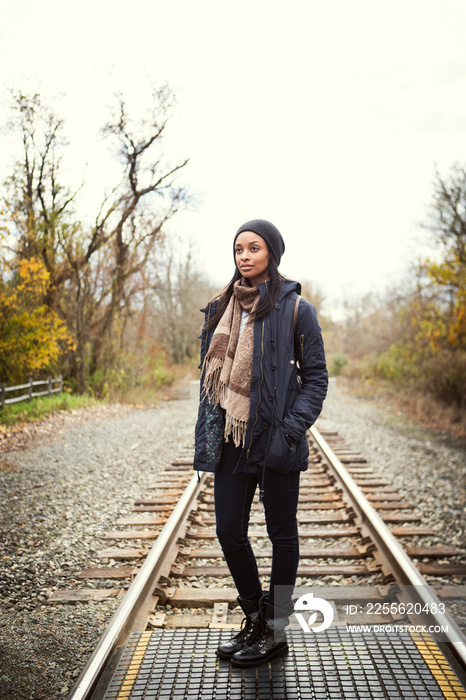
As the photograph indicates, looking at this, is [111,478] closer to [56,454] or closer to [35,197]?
[56,454]

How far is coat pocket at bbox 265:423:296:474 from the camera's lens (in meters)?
2.18

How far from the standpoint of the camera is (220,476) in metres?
2.34

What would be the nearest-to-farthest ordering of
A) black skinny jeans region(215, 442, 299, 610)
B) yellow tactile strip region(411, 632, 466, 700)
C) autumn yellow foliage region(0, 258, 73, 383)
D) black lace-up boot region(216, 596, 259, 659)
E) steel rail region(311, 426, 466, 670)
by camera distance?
1. yellow tactile strip region(411, 632, 466, 700)
2. black skinny jeans region(215, 442, 299, 610)
3. black lace-up boot region(216, 596, 259, 659)
4. steel rail region(311, 426, 466, 670)
5. autumn yellow foliage region(0, 258, 73, 383)

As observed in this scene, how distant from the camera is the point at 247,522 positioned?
235 centimetres

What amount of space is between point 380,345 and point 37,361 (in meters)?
11.5

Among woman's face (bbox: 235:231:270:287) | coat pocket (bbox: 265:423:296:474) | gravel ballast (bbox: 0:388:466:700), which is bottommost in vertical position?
gravel ballast (bbox: 0:388:466:700)

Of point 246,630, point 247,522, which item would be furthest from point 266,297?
point 246,630

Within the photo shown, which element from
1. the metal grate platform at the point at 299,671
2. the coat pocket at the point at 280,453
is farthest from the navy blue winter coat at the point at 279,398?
the metal grate platform at the point at 299,671

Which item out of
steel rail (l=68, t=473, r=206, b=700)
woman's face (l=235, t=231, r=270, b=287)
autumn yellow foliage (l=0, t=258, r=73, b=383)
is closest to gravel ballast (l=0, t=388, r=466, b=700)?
steel rail (l=68, t=473, r=206, b=700)

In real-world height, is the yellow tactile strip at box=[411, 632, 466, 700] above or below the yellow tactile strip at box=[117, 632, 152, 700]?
above

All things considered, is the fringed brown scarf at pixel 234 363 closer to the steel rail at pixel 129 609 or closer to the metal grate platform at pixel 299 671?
the steel rail at pixel 129 609

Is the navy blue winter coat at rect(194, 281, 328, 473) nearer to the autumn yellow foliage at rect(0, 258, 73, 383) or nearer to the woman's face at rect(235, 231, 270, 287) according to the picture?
the woman's face at rect(235, 231, 270, 287)

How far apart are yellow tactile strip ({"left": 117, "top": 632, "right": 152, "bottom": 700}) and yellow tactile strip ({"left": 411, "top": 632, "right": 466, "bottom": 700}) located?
1299 mm

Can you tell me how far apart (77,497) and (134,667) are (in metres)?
3.04
